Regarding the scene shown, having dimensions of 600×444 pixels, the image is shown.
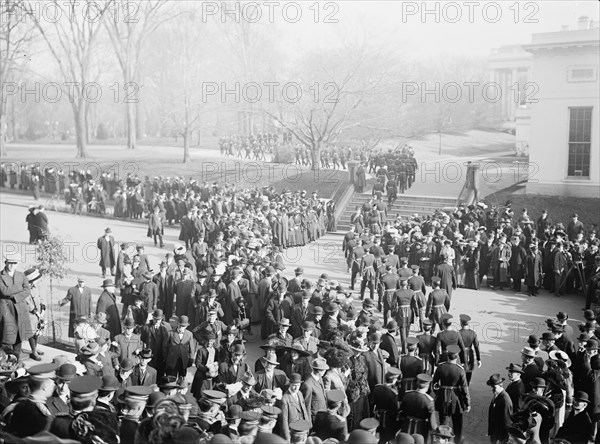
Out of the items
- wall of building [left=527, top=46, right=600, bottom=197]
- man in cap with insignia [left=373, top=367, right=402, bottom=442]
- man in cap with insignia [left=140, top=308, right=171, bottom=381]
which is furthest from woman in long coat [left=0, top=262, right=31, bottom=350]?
wall of building [left=527, top=46, right=600, bottom=197]

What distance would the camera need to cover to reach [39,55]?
88.0 feet

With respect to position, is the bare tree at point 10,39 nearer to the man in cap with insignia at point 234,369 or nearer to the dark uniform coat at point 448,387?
the man in cap with insignia at point 234,369

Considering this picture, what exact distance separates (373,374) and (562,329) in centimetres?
289

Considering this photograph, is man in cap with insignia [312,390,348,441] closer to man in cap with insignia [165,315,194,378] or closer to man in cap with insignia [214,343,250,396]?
man in cap with insignia [214,343,250,396]

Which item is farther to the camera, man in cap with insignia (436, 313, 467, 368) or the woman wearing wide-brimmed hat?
man in cap with insignia (436, 313, 467, 368)

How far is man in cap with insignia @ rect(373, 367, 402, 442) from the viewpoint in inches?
253

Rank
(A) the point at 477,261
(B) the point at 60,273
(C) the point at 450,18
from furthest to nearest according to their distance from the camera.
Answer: (C) the point at 450,18 < (A) the point at 477,261 < (B) the point at 60,273

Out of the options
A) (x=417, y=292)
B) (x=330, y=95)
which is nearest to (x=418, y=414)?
(x=417, y=292)

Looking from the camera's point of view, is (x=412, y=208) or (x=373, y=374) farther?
(x=412, y=208)

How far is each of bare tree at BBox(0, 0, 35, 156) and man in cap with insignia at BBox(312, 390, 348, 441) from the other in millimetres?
18518

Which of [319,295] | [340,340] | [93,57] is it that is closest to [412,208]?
Result: [319,295]

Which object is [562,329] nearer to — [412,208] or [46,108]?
[412,208]

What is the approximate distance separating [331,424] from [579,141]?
1788cm

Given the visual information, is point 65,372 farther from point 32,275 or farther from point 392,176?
point 392,176
